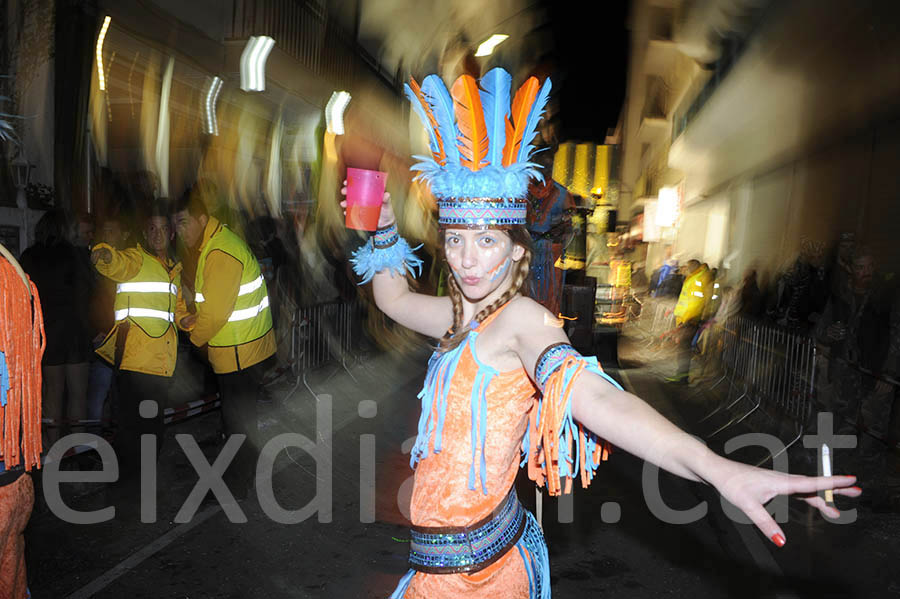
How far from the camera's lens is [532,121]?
2334mm

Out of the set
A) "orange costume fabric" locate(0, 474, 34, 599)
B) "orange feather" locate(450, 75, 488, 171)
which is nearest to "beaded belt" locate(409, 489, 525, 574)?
"orange feather" locate(450, 75, 488, 171)

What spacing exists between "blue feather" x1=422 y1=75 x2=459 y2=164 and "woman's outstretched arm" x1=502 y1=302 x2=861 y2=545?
24.6 inches

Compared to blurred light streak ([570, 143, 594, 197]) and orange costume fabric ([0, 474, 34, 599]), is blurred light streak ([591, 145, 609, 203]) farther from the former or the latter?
orange costume fabric ([0, 474, 34, 599])

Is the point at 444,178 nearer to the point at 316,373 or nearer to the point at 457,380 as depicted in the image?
the point at 457,380

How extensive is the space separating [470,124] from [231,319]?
352 cm

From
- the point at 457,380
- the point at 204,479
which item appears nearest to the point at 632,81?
the point at 204,479

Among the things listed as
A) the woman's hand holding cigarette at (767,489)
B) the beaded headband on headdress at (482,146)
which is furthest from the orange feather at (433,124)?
the woman's hand holding cigarette at (767,489)

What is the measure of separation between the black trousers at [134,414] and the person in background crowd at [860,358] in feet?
20.2

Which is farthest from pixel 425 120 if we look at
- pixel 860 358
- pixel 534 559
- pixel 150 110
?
pixel 150 110

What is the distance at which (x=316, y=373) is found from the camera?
30.0 ft

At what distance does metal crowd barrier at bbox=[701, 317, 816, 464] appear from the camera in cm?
742

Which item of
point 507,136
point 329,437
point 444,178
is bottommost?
point 329,437

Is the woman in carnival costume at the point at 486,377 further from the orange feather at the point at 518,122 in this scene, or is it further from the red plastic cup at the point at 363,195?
the red plastic cup at the point at 363,195

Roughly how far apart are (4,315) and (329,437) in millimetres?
5125
